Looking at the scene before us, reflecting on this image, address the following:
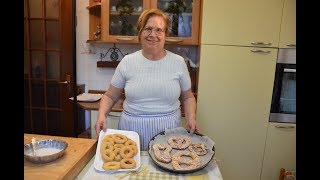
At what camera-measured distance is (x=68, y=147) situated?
1.07 m

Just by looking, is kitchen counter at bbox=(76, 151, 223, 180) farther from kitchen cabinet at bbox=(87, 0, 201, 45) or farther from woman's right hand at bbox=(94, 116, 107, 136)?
kitchen cabinet at bbox=(87, 0, 201, 45)

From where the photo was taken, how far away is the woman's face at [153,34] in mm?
1283

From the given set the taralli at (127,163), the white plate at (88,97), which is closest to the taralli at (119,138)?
the taralli at (127,163)

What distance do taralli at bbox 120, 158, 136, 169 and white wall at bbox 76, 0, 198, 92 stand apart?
1.55 meters

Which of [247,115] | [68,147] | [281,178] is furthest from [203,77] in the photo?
[68,147]

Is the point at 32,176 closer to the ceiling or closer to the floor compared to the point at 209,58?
closer to the floor

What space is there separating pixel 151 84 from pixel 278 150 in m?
1.34

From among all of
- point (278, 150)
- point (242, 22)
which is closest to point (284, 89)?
point (278, 150)

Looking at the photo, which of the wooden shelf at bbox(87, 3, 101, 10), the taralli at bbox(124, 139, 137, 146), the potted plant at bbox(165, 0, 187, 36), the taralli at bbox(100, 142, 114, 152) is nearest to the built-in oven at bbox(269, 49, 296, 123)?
the potted plant at bbox(165, 0, 187, 36)

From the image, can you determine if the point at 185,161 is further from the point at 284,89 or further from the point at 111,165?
the point at 284,89

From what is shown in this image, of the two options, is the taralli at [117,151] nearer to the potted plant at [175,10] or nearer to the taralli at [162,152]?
the taralli at [162,152]

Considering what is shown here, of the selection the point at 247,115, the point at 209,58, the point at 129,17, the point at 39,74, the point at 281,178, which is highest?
the point at 129,17
